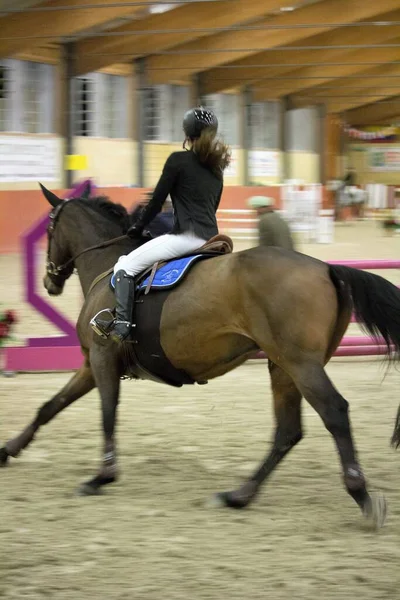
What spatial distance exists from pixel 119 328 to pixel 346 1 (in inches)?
737

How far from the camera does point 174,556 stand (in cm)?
414

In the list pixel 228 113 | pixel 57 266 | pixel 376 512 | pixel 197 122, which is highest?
pixel 228 113

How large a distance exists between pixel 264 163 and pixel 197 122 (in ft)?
94.3

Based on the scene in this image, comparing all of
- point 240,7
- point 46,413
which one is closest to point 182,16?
point 240,7

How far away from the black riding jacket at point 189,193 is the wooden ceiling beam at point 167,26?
16120mm

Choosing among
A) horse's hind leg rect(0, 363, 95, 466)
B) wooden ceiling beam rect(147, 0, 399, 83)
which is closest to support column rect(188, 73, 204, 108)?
wooden ceiling beam rect(147, 0, 399, 83)

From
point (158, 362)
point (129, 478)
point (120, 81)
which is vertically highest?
point (120, 81)

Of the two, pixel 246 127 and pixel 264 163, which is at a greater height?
pixel 246 127

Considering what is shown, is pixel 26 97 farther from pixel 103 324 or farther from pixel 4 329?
pixel 103 324

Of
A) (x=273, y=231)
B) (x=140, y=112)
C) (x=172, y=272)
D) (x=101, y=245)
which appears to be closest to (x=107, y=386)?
(x=172, y=272)

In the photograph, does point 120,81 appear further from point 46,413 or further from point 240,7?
point 46,413

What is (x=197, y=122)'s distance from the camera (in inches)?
206

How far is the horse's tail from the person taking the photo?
191 inches

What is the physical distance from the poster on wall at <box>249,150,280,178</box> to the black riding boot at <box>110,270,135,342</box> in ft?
90.2
